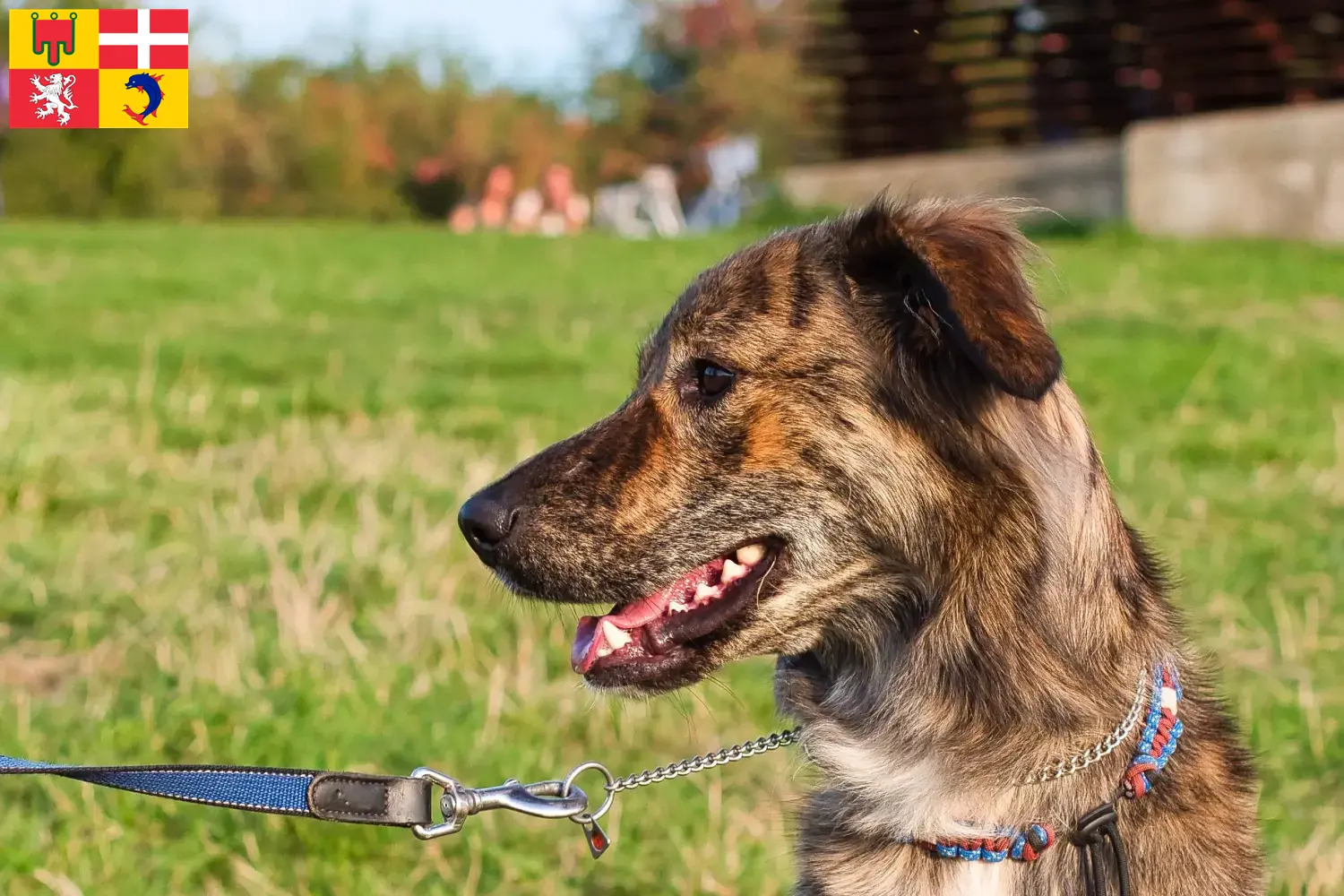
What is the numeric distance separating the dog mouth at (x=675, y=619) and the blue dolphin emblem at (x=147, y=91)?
3495mm

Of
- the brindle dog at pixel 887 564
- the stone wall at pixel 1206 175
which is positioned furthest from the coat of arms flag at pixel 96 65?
the stone wall at pixel 1206 175

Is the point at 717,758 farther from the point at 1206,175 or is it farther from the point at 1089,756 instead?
the point at 1206,175

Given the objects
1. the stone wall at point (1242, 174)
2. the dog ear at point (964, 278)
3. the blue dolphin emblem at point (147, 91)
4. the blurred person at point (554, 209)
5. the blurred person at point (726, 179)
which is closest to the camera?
the dog ear at point (964, 278)

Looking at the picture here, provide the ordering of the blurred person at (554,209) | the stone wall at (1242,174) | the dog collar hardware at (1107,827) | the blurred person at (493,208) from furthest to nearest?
the blurred person at (493,208), the blurred person at (554,209), the stone wall at (1242,174), the dog collar hardware at (1107,827)

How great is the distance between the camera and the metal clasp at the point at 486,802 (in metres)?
2.76

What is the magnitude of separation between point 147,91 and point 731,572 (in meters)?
4.04

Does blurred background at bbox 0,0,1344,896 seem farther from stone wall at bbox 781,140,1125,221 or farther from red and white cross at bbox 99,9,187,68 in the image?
red and white cross at bbox 99,9,187,68

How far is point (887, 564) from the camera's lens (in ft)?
9.52

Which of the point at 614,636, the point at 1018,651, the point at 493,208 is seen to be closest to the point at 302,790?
the point at 614,636

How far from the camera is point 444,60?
43.3 m

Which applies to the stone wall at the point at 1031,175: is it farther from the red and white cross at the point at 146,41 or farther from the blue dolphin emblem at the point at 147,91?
the red and white cross at the point at 146,41

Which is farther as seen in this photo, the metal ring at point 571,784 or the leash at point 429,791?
the metal ring at point 571,784

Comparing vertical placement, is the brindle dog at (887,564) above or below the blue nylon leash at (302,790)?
above

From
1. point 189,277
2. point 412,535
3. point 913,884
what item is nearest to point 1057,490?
point 913,884
